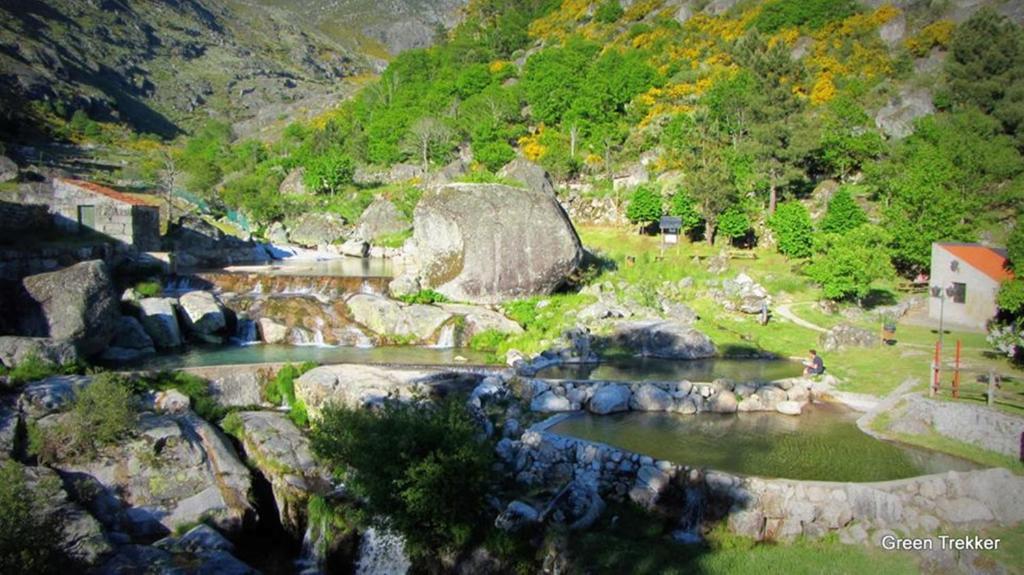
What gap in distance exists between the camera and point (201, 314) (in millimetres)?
27844

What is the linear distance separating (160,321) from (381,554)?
1922 centimetres

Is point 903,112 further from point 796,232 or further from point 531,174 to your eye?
point 531,174

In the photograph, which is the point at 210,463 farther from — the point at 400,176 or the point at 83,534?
the point at 400,176

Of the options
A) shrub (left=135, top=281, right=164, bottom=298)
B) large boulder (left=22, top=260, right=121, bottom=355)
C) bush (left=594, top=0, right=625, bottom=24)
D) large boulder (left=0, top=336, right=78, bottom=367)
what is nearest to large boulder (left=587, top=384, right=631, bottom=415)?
large boulder (left=0, top=336, right=78, bottom=367)

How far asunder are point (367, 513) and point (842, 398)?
14783 mm

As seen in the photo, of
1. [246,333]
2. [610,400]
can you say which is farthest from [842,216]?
[246,333]

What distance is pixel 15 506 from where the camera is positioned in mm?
10297

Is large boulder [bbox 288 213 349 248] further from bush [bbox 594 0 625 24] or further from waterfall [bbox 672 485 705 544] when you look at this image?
bush [bbox 594 0 625 24]

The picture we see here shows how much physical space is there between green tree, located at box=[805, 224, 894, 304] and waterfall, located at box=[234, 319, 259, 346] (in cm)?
2668

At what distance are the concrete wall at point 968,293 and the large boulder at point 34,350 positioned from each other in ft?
109

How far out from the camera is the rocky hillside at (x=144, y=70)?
291 ft

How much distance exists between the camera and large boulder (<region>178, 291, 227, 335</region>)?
27.8m

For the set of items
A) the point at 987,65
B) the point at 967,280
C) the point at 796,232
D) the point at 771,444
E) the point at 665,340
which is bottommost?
the point at 771,444

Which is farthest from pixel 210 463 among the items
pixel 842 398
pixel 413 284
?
pixel 842 398
